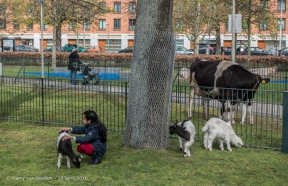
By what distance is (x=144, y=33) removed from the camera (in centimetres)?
970

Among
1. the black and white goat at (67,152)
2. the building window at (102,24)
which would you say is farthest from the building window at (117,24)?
the black and white goat at (67,152)

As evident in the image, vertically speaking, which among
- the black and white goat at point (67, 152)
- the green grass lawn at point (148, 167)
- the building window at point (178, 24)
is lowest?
the green grass lawn at point (148, 167)

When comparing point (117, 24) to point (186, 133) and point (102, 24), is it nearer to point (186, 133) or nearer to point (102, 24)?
point (102, 24)

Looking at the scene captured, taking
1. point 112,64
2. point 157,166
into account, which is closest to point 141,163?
point 157,166

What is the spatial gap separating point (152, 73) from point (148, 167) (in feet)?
6.93

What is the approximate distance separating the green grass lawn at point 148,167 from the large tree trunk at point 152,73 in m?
0.42

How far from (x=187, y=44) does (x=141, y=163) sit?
2673 inches

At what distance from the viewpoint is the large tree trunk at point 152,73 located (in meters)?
9.64

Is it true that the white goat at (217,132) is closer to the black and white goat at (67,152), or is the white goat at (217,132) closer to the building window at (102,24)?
the black and white goat at (67,152)

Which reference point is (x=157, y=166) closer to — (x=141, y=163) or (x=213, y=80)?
(x=141, y=163)

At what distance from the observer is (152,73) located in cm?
969

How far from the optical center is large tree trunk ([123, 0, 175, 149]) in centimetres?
964

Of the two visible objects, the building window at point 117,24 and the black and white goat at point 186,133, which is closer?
the black and white goat at point 186,133

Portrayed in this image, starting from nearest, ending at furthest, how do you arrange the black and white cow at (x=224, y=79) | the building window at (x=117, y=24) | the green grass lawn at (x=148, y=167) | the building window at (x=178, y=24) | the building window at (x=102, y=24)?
the green grass lawn at (x=148, y=167), the black and white cow at (x=224, y=79), the building window at (x=178, y=24), the building window at (x=117, y=24), the building window at (x=102, y=24)
